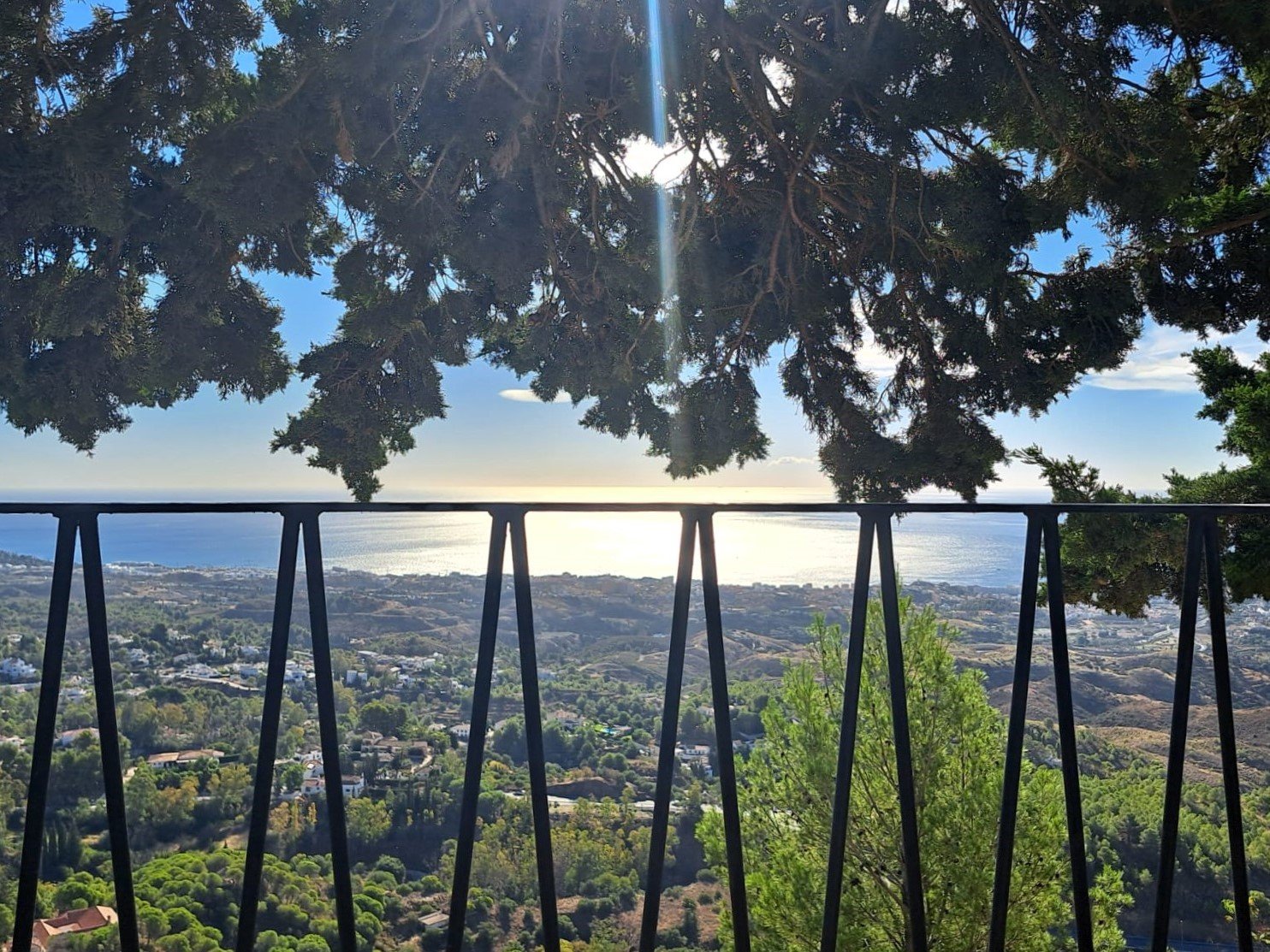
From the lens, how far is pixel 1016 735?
61.9 inches

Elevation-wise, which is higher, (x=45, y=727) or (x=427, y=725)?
(x=45, y=727)

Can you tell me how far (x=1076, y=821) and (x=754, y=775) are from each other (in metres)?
12.5

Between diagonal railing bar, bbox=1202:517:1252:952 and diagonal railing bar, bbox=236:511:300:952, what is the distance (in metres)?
1.54

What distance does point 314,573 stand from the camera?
55.8 inches

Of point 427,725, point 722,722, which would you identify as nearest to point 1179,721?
point 722,722

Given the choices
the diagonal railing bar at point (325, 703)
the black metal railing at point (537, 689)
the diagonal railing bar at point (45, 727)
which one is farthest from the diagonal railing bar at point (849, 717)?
the diagonal railing bar at point (45, 727)

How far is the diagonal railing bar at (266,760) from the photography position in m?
1.40

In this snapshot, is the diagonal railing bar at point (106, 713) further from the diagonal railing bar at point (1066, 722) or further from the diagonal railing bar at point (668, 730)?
the diagonal railing bar at point (1066, 722)

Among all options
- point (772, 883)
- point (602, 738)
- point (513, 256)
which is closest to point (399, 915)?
point (602, 738)

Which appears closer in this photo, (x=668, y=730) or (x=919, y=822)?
(x=668, y=730)

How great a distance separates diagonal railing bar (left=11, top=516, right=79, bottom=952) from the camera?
1396 mm

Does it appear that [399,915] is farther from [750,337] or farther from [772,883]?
[750,337]

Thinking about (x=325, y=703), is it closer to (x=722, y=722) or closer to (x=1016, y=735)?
(x=722, y=722)

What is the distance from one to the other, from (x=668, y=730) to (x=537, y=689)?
0.25 meters
